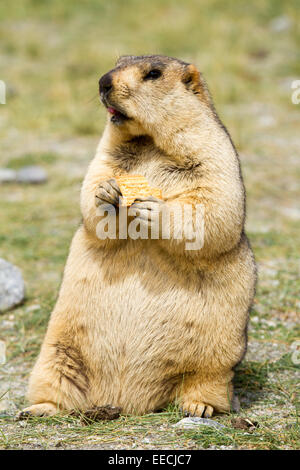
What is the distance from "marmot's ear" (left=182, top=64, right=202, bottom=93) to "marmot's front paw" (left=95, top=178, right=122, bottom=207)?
2.61 feet

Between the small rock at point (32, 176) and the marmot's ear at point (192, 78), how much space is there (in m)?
5.14

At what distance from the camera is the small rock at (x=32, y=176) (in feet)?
28.3

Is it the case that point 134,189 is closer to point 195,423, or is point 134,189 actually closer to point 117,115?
point 117,115

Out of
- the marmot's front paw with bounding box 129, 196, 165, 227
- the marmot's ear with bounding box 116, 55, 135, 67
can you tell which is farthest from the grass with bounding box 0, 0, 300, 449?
the marmot's ear with bounding box 116, 55, 135, 67

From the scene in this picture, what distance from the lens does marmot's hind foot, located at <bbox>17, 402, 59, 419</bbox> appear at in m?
3.67

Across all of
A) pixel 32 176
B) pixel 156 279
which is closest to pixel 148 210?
pixel 156 279

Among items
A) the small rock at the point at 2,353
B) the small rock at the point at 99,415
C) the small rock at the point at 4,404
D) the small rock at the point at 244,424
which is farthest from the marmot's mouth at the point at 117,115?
the small rock at the point at 2,353

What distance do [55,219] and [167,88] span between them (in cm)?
411

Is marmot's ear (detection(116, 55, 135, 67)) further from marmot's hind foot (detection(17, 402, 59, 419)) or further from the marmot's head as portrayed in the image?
marmot's hind foot (detection(17, 402, 59, 419))

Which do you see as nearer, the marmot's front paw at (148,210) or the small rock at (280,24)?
the marmot's front paw at (148,210)

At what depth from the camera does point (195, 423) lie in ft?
10.9

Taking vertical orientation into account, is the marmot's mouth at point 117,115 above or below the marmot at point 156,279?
above

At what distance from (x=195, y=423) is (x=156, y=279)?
31.1 inches

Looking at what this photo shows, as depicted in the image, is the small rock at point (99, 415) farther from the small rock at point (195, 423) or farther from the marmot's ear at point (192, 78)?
the marmot's ear at point (192, 78)
